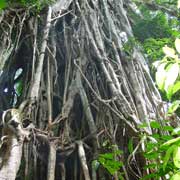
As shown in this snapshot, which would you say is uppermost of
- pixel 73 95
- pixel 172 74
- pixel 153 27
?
pixel 153 27

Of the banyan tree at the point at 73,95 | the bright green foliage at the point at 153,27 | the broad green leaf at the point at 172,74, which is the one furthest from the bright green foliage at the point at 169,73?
the bright green foliage at the point at 153,27

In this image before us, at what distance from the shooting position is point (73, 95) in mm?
2525

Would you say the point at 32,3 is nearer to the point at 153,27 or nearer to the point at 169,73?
the point at 153,27

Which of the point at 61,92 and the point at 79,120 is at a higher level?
the point at 61,92

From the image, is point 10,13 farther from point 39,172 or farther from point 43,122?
point 39,172

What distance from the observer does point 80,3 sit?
3.49 m

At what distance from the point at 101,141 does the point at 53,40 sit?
1.37 meters

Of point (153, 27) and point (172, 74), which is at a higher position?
point (153, 27)

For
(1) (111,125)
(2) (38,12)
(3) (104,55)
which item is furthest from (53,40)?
(1) (111,125)

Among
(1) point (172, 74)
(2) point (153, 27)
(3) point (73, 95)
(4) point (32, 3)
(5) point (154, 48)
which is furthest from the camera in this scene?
(2) point (153, 27)

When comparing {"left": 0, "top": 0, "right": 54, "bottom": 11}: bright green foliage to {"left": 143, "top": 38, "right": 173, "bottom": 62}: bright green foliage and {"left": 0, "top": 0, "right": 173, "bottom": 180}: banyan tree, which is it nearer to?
{"left": 0, "top": 0, "right": 173, "bottom": 180}: banyan tree

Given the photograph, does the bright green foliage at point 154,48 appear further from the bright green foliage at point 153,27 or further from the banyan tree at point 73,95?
the bright green foliage at point 153,27

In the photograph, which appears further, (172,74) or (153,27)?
(153,27)

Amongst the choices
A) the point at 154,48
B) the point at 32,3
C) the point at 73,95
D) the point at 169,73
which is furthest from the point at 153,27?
the point at 169,73
